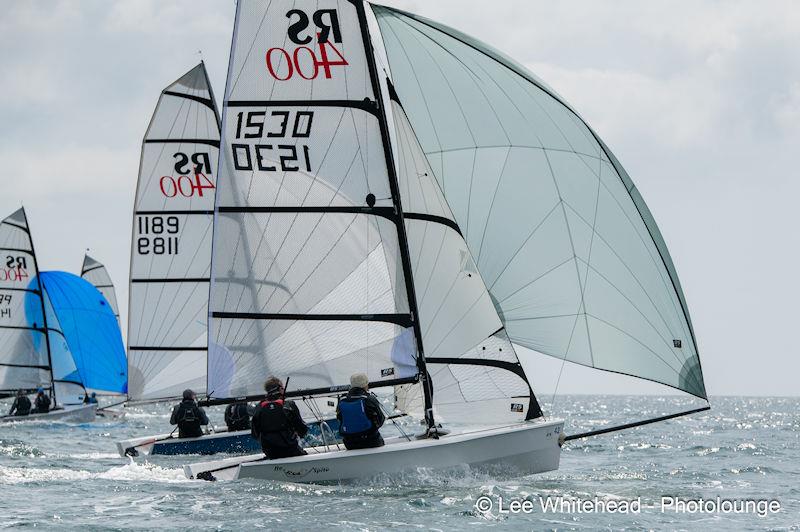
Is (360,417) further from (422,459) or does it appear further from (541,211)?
(541,211)

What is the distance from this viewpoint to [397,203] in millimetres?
14000

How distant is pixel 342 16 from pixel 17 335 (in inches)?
986

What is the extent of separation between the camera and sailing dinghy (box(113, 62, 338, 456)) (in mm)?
23266

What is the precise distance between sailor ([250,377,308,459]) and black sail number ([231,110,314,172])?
313 centimetres

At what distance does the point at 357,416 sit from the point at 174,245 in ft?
38.9

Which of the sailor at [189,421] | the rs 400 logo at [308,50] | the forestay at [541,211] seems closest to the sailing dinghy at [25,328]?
the sailor at [189,421]

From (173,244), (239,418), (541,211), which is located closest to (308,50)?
(541,211)

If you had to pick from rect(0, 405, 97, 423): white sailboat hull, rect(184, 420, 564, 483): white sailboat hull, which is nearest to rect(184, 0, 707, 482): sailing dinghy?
rect(184, 420, 564, 483): white sailboat hull

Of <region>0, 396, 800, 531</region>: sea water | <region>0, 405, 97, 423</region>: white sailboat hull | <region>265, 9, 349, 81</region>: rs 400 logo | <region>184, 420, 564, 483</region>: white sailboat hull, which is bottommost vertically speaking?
<region>0, 396, 800, 531</region>: sea water

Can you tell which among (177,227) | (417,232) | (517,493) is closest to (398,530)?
(517,493)

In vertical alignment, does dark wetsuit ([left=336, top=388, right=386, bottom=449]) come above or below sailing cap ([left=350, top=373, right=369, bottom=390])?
below

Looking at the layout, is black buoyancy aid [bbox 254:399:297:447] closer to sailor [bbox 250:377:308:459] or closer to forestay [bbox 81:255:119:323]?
sailor [bbox 250:377:308:459]

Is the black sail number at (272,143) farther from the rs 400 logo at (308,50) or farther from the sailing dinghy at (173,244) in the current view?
the sailing dinghy at (173,244)

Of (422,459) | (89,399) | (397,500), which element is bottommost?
(397,500)
